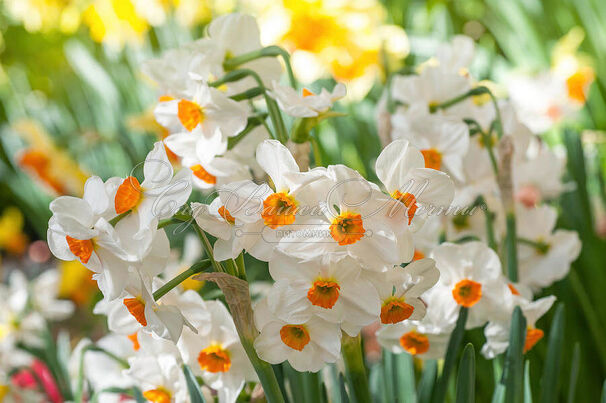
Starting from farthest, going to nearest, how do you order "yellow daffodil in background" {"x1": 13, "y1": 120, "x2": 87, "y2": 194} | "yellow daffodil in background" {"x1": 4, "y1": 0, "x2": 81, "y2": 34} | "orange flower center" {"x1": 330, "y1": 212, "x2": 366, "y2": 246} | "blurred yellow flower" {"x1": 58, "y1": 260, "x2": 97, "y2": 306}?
"yellow daffodil in background" {"x1": 4, "y1": 0, "x2": 81, "y2": 34} < "blurred yellow flower" {"x1": 58, "y1": 260, "x2": 97, "y2": 306} < "yellow daffodil in background" {"x1": 13, "y1": 120, "x2": 87, "y2": 194} < "orange flower center" {"x1": 330, "y1": 212, "x2": 366, "y2": 246}

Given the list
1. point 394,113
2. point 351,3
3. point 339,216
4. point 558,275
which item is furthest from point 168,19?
point 339,216

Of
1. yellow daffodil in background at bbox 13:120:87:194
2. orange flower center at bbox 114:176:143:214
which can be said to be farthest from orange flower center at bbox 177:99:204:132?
yellow daffodil in background at bbox 13:120:87:194

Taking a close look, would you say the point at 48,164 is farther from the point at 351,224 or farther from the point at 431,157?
the point at 351,224

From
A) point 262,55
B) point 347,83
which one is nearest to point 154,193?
point 262,55

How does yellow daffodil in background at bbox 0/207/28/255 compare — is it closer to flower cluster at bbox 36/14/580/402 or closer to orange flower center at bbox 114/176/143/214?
flower cluster at bbox 36/14/580/402

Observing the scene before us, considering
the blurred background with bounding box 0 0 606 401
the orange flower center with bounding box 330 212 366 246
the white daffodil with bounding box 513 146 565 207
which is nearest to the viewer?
the orange flower center with bounding box 330 212 366 246

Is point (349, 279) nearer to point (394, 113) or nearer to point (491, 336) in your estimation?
point (491, 336)

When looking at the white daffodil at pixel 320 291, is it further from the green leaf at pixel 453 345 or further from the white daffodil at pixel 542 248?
the white daffodil at pixel 542 248
